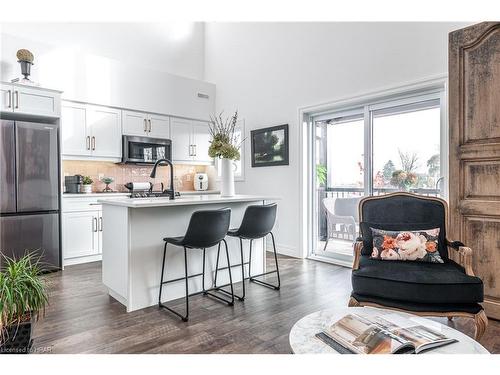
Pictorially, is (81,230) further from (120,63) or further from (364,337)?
(364,337)

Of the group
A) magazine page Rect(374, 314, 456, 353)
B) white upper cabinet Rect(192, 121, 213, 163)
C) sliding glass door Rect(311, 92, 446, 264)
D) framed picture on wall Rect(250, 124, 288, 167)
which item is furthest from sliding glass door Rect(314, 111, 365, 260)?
magazine page Rect(374, 314, 456, 353)

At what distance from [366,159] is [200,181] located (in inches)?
125

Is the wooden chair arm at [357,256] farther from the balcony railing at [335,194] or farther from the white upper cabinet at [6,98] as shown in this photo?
the white upper cabinet at [6,98]

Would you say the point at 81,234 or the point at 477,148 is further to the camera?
the point at 81,234

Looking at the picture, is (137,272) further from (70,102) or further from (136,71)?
(136,71)

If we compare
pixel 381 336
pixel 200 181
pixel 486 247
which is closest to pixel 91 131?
pixel 200 181

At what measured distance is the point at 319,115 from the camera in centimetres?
471

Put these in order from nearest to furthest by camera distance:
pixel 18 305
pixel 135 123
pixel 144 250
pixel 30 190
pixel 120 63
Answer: pixel 18 305 < pixel 144 250 < pixel 30 190 < pixel 120 63 < pixel 135 123

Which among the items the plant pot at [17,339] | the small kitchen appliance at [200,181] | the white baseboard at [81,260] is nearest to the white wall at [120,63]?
the small kitchen appliance at [200,181]

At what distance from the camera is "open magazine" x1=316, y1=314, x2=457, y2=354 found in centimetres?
141

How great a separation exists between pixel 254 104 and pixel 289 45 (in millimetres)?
1043

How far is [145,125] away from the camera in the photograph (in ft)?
17.8

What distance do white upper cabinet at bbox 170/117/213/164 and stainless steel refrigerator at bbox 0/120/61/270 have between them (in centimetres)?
203

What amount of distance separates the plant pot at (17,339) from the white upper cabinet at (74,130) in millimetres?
3187
